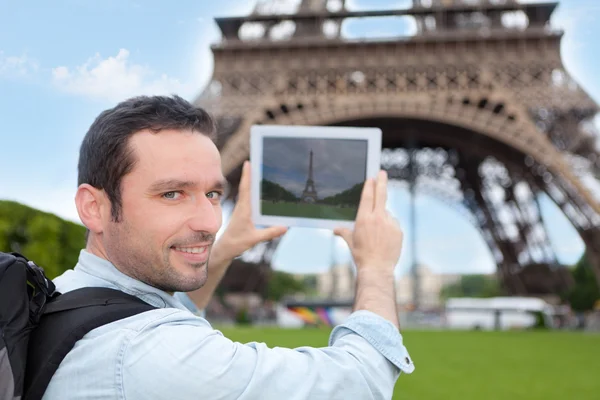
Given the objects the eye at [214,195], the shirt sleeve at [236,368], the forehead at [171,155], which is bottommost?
the shirt sleeve at [236,368]

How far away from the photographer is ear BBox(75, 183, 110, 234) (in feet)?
4.95

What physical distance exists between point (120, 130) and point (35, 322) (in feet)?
1.46

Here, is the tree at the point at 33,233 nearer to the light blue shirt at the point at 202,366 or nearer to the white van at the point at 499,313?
the light blue shirt at the point at 202,366

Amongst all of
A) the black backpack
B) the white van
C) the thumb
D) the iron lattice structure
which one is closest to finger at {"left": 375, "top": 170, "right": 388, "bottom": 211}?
the thumb

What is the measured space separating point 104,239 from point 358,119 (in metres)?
20.4

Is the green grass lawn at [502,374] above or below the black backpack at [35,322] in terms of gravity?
below

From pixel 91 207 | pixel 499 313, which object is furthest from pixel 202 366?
pixel 499 313

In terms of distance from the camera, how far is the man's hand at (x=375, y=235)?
1574mm

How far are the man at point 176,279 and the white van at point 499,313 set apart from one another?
29.5 metres

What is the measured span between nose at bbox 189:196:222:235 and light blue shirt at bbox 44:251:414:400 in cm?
22

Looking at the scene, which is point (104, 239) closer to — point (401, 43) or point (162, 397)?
point (162, 397)

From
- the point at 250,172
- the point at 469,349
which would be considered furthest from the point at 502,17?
the point at 250,172

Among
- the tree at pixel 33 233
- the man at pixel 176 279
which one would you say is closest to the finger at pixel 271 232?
the man at pixel 176 279

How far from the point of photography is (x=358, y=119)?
21.5 m
